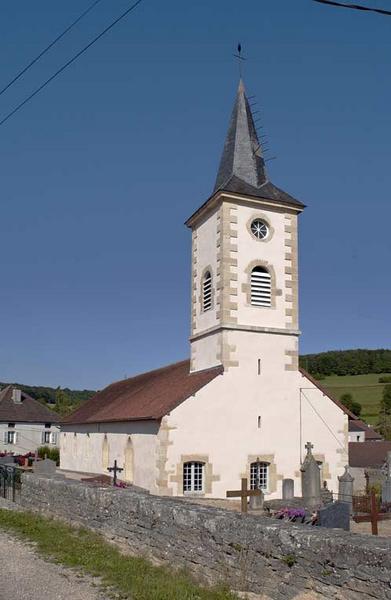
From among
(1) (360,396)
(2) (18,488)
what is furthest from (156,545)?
(1) (360,396)

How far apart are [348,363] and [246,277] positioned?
9411 cm

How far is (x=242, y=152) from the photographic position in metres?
23.9

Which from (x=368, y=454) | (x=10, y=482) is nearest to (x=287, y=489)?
(x=10, y=482)

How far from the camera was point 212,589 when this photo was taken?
7449 millimetres

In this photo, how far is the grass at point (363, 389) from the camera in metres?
82.5

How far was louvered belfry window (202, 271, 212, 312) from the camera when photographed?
72.5 feet

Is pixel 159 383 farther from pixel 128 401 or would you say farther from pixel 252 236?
pixel 252 236

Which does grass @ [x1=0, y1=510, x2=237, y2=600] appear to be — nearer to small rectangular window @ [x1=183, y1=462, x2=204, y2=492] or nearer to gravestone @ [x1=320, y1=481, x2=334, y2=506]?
small rectangular window @ [x1=183, y1=462, x2=204, y2=492]

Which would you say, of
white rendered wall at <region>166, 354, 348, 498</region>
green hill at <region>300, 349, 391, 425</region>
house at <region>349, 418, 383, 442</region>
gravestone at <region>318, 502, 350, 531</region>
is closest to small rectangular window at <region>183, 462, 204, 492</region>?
white rendered wall at <region>166, 354, 348, 498</region>

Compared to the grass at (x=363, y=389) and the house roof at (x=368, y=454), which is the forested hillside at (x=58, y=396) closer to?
the grass at (x=363, y=389)

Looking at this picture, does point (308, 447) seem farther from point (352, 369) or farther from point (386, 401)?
point (352, 369)

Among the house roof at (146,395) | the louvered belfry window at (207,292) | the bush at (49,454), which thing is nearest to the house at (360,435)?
the bush at (49,454)

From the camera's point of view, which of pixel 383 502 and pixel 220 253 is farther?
pixel 220 253

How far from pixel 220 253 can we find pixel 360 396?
241 feet
